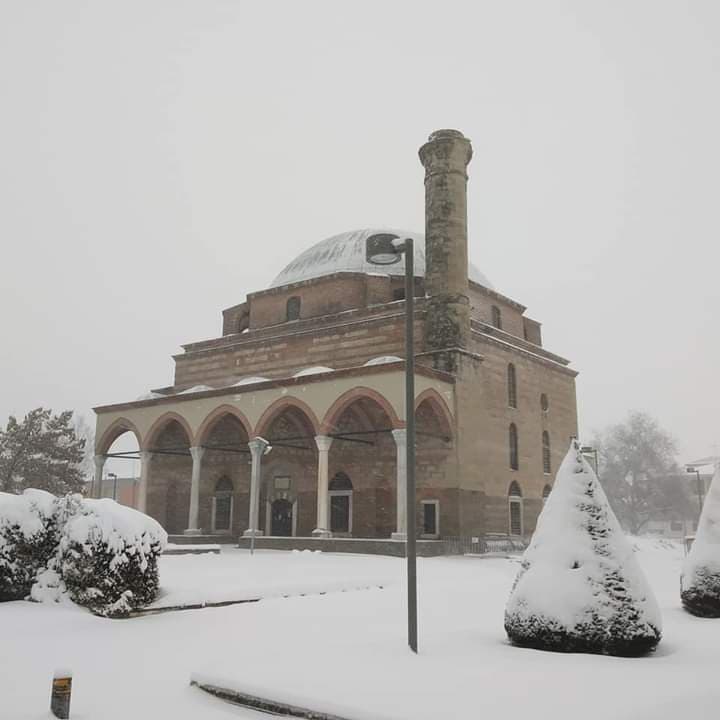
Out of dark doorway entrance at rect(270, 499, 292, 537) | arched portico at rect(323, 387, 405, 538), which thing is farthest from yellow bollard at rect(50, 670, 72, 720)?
dark doorway entrance at rect(270, 499, 292, 537)

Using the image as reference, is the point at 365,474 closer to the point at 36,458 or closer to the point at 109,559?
the point at 109,559

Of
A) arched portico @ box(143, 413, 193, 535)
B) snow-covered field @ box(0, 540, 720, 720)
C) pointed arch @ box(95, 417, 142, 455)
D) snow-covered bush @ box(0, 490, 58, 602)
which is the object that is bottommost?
snow-covered field @ box(0, 540, 720, 720)

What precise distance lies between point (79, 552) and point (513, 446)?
19.3 metres

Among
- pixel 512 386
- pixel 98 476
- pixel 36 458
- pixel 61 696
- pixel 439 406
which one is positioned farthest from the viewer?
pixel 36 458

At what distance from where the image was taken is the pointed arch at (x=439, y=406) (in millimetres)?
21812

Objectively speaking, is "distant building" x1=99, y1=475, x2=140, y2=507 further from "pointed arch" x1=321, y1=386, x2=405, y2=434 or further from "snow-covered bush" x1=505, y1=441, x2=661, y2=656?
"snow-covered bush" x1=505, y1=441, x2=661, y2=656

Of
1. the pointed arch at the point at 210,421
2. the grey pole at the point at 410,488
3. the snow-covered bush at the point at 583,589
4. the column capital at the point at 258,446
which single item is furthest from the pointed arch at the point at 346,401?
the snow-covered bush at the point at 583,589

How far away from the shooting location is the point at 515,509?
85.8 ft

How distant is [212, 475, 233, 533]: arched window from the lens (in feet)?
93.6

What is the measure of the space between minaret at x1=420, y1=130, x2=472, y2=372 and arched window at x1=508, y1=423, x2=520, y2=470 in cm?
442

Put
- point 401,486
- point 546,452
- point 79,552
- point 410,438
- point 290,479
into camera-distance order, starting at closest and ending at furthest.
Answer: point 410,438 → point 79,552 → point 401,486 → point 290,479 → point 546,452

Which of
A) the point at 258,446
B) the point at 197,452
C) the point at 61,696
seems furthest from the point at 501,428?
the point at 61,696

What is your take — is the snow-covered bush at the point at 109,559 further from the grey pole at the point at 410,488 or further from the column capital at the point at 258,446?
the column capital at the point at 258,446

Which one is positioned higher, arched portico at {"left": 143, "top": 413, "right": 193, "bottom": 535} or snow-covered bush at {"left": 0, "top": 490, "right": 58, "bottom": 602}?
arched portico at {"left": 143, "top": 413, "right": 193, "bottom": 535}
